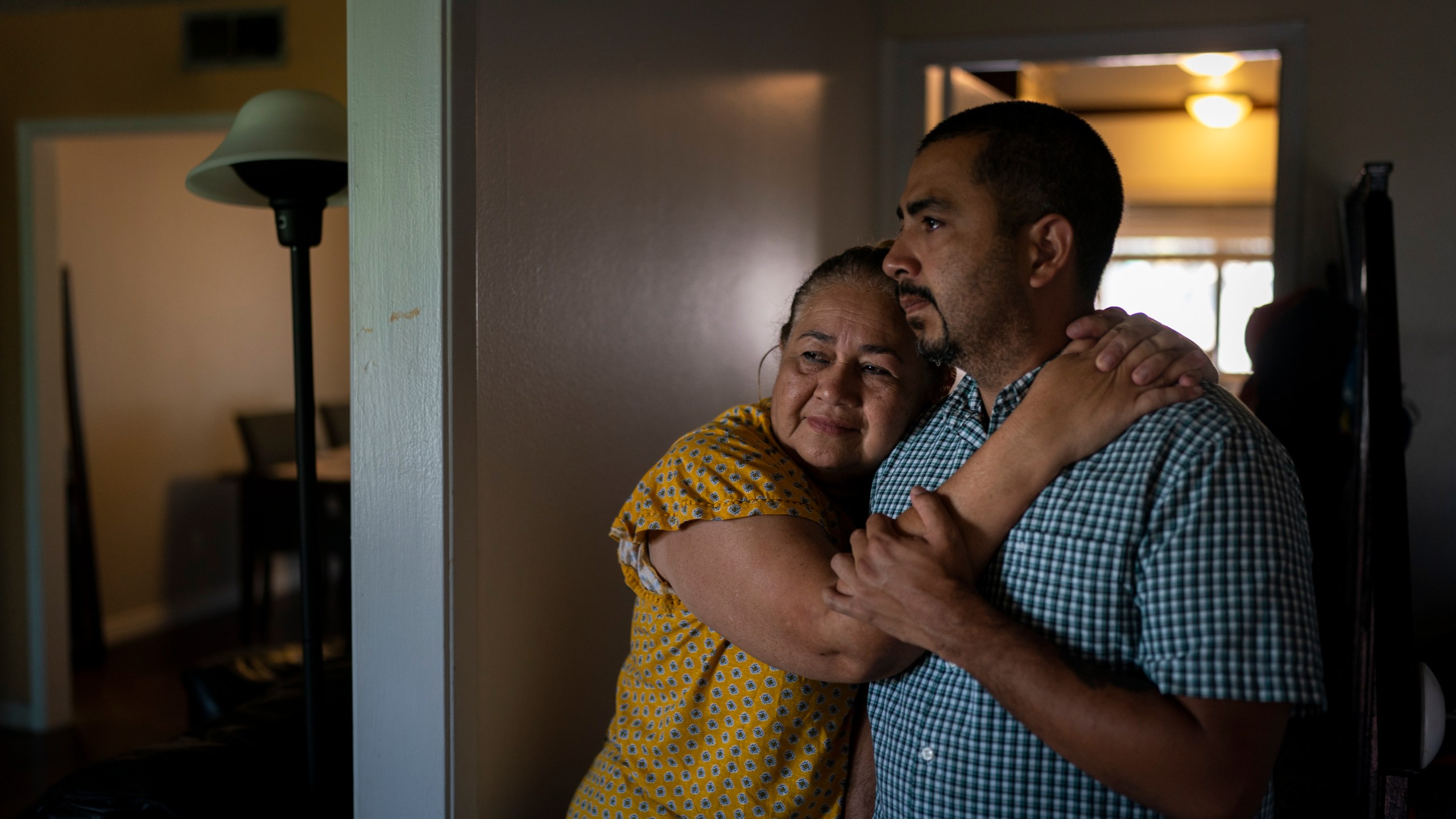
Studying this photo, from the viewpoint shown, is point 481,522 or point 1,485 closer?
point 481,522

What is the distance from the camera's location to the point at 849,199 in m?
3.73

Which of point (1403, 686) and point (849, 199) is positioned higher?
point (849, 199)

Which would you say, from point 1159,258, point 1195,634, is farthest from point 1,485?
point 1159,258

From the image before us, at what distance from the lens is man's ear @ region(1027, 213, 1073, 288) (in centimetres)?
126

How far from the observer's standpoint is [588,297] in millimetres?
1856

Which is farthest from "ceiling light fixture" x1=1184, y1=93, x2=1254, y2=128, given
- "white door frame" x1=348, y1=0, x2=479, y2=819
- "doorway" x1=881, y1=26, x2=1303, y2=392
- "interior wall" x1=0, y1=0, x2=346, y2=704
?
"white door frame" x1=348, y1=0, x2=479, y2=819

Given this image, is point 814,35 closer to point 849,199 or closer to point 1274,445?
point 849,199

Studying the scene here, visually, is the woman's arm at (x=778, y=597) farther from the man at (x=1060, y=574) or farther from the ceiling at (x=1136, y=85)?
the ceiling at (x=1136, y=85)

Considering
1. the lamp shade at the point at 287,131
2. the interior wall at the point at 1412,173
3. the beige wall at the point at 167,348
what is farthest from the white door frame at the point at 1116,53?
the beige wall at the point at 167,348

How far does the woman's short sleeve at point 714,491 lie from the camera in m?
1.33

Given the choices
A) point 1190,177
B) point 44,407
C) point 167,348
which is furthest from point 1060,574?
point 1190,177

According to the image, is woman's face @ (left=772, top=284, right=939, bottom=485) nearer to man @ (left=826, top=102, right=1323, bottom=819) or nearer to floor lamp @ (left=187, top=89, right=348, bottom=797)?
man @ (left=826, top=102, right=1323, bottom=819)

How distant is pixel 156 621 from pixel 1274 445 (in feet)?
19.5

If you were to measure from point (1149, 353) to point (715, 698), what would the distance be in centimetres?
69
